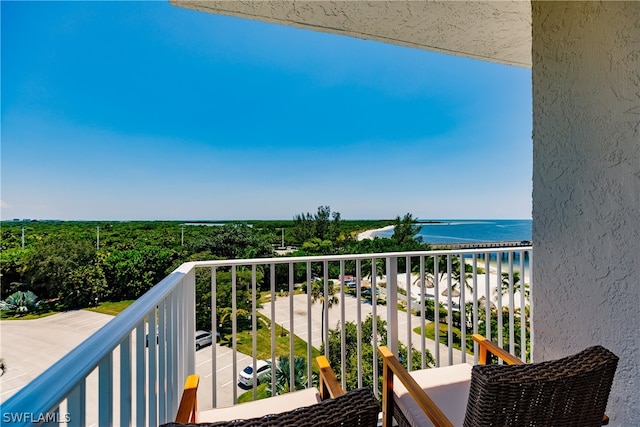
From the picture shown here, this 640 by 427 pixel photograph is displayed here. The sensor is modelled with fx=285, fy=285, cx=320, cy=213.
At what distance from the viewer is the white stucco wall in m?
1.37

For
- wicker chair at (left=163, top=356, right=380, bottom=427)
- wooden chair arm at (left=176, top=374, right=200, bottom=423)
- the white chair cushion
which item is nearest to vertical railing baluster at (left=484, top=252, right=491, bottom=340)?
the white chair cushion

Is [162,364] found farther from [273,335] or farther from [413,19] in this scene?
[413,19]

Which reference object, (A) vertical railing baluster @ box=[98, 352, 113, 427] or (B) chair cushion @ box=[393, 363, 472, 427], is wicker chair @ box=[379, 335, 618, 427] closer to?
(B) chair cushion @ box=[393, 363, 472, 427]

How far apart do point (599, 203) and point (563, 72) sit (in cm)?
78

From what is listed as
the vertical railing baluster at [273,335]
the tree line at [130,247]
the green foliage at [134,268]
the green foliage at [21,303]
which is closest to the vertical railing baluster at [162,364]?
the vertical railing baluster at [273,335]

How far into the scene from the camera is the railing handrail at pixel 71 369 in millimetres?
509

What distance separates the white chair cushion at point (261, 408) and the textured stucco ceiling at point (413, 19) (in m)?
2.50

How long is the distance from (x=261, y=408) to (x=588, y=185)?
213 centimetres

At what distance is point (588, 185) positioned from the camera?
60.1 inches

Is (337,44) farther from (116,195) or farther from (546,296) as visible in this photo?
(116,195)

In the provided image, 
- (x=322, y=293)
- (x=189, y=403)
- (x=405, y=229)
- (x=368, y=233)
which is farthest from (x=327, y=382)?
(x=368, y=233)

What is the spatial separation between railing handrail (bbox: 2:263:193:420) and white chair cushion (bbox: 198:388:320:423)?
2.70 ft

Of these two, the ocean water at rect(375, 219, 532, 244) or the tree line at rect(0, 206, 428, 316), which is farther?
the ocean water at rect(375, 219, 532, 244)

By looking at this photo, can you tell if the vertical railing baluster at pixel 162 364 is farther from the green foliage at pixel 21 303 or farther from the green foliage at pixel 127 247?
the green foliage at pixel 21 303
